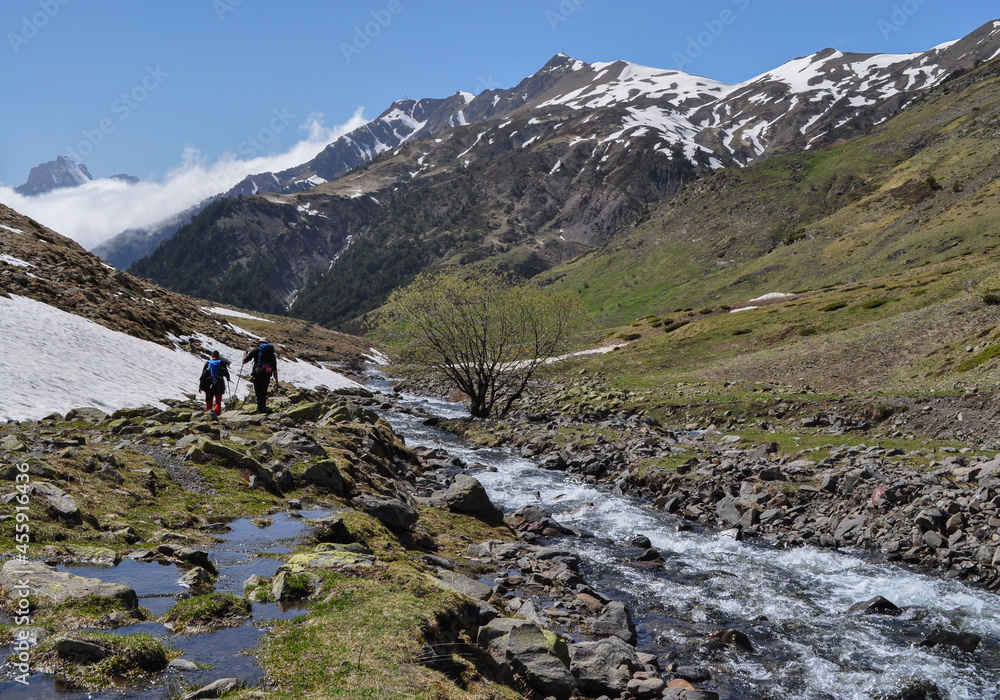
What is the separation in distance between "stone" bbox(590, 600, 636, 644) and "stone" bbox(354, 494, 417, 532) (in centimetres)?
601

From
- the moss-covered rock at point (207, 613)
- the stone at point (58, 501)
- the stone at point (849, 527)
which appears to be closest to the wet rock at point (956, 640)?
the stone at point (849, 527)

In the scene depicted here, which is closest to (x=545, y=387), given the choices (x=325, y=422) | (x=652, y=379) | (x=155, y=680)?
(x=652, y=379)

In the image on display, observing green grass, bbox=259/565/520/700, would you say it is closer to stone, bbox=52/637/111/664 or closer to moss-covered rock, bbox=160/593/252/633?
moss-covered rock, bbox=160/593/252/633

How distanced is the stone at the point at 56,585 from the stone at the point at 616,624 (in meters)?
9.10

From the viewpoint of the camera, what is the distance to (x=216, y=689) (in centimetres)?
647

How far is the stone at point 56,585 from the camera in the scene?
25.3ft

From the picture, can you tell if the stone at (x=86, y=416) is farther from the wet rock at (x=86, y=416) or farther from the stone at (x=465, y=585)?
the stone at (x=465, y=585)

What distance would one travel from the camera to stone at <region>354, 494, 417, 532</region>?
16438 mm

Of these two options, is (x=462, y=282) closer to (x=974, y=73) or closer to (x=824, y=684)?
(x=824, y=684)

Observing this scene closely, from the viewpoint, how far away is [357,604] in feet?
30.0

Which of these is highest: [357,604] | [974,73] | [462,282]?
[974,73]

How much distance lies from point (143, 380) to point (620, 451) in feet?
82.7

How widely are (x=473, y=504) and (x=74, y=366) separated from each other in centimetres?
2020

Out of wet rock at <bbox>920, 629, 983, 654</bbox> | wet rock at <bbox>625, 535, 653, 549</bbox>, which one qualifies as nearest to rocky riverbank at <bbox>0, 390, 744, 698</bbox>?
wet rock at <bbox>625, 535, 653, 549</bbox>
